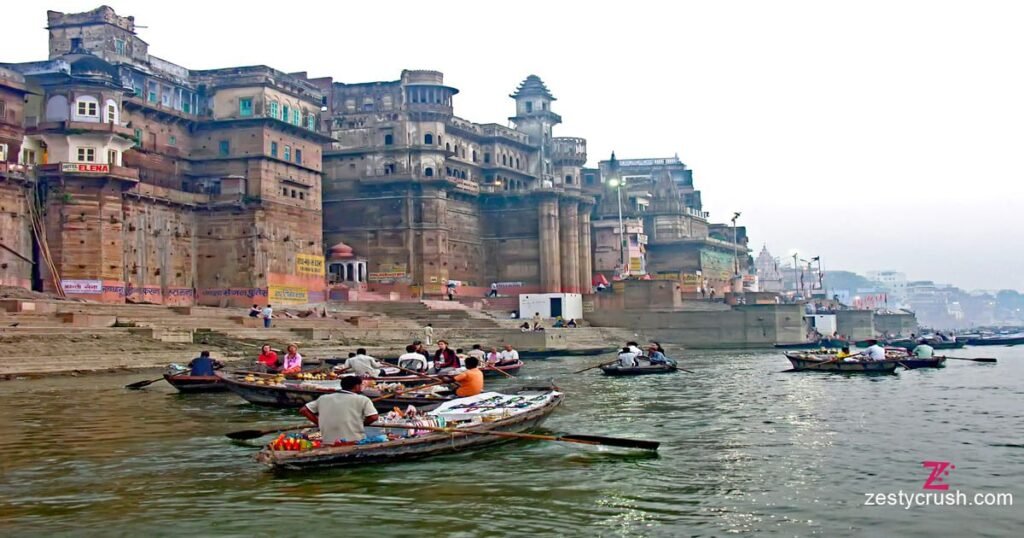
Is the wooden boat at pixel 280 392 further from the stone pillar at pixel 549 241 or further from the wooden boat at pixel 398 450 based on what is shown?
the stone pillar at pixel 549 241

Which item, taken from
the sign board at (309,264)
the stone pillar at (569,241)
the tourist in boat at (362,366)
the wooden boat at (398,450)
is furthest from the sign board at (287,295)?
the wooden boat at (398,450)

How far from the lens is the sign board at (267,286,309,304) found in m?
53.8

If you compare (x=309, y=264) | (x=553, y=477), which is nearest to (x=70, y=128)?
(x=309, y=264)

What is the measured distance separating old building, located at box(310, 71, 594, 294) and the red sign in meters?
22.7

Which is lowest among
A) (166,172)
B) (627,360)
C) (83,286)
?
(627,360)

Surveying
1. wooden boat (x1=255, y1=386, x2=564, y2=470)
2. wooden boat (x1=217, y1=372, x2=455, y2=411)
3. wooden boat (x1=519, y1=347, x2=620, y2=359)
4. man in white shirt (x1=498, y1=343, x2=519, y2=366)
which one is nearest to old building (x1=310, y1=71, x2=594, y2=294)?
wooden boat (x1=519, y1=347, x2=620, y2=359)

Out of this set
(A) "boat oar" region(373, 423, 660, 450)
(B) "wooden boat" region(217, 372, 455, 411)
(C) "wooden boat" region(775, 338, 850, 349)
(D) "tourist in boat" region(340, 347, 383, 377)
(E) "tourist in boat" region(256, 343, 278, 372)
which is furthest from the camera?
(C) "wooden boat" region(775, 338, 850, 349)

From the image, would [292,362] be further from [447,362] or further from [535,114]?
[535,114]

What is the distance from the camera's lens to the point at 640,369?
1335 inches

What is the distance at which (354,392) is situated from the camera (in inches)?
567

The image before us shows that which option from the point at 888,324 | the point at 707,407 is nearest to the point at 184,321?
the point at 707,407

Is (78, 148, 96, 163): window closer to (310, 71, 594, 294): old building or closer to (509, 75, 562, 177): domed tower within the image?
(310, 71, 594, 294): old building

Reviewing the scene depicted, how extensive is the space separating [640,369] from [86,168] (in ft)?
88.1

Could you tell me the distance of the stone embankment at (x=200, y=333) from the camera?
30.8 m
